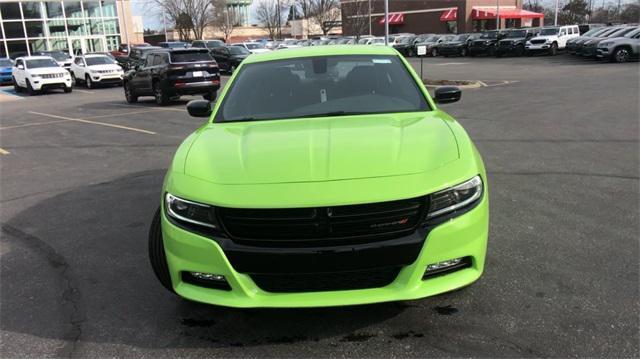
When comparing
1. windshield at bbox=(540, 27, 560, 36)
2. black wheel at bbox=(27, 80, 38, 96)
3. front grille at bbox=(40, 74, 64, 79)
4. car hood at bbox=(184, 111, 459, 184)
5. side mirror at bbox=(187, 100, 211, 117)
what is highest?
windshield at bbox=(540, 27, 560, 36)

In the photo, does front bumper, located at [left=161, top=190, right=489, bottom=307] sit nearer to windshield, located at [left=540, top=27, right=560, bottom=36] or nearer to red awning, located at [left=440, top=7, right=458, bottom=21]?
windshield, located at [left=540, top=27, right=560, bottom=36]

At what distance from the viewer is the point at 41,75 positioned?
24.8m

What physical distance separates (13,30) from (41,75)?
26.5 m

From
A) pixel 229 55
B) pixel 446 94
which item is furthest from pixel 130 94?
pixel 446 94

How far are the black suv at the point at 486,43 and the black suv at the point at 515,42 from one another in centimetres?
52

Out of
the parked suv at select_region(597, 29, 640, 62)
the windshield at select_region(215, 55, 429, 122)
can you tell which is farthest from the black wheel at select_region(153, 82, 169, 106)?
the parked suv at select_region(597, 29, 640, 62)

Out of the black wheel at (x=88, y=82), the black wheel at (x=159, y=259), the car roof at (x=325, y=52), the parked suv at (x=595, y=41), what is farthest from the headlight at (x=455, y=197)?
the parked suv at (x=595, y=41)

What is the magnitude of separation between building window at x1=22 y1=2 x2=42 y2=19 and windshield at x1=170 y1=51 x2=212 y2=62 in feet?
121

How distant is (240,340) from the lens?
10.3 ft

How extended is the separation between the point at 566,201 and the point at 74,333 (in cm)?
468

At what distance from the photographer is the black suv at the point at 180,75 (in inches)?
670

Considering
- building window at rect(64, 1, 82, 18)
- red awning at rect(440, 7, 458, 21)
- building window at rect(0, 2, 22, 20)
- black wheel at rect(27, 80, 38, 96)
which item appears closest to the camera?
black wheel at rect(27, 80, 38, 96)

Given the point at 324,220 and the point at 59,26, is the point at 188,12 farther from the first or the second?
the point at 324,220

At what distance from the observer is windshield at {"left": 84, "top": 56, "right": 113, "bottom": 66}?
27414 mm
